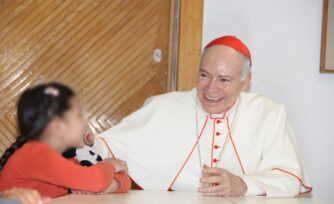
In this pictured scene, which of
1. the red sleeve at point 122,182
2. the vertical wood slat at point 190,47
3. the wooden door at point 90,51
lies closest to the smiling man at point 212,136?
the red sleeve at point 122,182

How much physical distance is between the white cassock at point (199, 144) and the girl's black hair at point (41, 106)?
5.43 ft

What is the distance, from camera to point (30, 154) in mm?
1268

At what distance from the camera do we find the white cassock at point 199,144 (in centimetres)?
275

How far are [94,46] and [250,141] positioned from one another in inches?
62.5

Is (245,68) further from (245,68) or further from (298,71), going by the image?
(298,71)

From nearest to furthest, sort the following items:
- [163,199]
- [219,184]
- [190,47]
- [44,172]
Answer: [44,172] → [163,199] → [219,184] → [190,47]

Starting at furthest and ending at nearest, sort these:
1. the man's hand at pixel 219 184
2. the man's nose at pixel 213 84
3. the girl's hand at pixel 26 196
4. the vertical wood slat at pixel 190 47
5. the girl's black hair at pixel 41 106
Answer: the vertical wood slat at pixel 190 47 → the man's nose at pixel 213 84 → the man's hand at pixel 219 184 → the girl's hand at pixel 26 196 → the girl's black hair at pixel 41 106

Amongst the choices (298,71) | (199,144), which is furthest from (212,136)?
(298,71)

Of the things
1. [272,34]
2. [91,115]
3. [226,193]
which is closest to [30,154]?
[226,193]

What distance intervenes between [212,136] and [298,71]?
1.30 meters

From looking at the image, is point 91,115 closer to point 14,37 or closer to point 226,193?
point 14,37

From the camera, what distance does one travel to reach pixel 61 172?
1372mm

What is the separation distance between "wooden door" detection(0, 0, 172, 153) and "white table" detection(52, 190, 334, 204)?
1.71 metres

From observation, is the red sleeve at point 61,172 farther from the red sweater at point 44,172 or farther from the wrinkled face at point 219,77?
the wrinkled face at point 219,77
